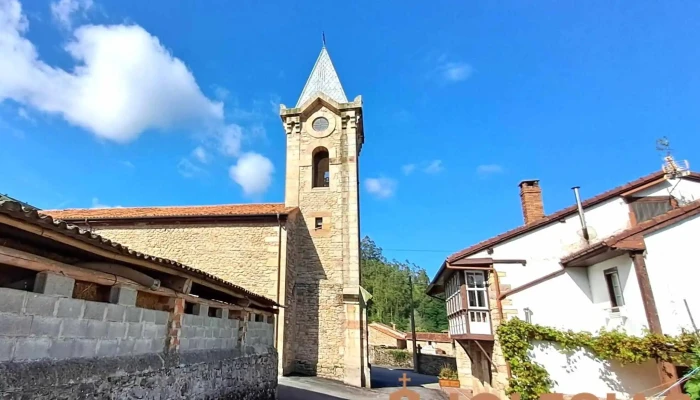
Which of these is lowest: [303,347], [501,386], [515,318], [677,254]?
[501,386]

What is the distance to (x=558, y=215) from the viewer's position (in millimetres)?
13008

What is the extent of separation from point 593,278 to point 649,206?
10.9 feet

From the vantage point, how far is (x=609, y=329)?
1134 centimetres

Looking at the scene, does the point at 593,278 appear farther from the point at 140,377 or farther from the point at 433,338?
the point at 433,338

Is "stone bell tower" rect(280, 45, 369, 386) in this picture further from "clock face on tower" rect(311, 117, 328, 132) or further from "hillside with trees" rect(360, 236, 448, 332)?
"hillside with trees" rect(360, 236, 448, 332)

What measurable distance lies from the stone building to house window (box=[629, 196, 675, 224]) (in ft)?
34.1

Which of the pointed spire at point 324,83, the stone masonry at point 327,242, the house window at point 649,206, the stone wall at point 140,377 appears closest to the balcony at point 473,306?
the stone masonry at point 327,242

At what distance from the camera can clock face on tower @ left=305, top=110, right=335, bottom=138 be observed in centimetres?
1925

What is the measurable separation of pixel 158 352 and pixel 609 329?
40.0ft

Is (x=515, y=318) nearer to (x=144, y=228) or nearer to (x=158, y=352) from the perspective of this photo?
(x=158, y=352)

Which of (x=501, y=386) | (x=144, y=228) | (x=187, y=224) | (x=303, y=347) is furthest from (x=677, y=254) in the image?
(x=144, y=228)

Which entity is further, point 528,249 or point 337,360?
point 337,360

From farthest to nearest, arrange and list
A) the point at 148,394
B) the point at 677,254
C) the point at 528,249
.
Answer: the point at 528,249 → the point at 677,254 → the point at 148,394

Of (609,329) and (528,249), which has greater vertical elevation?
(528,249)
